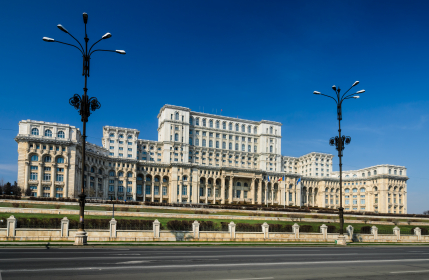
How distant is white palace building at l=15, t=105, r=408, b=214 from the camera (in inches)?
3686

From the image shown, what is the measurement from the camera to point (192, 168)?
411 ft

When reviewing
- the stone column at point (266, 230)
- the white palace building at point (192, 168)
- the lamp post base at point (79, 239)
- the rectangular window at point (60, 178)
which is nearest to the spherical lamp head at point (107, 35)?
the lamp post base at point (79, 239)

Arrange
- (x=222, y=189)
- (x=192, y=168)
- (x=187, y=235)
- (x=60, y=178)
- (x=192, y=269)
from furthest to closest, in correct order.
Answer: (x=222, y=189) → (x=192, y=168) → (x=60, y=178) → (x=187, y=235) → (x=192, y=269)

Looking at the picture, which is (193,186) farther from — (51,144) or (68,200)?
(68,200)

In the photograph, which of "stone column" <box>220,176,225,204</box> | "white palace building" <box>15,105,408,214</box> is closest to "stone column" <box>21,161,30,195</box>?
"white palace building" <box>15,105,408,214</box>

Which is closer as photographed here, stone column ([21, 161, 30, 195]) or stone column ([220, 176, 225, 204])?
stone column ([21, 161, 30, 195])

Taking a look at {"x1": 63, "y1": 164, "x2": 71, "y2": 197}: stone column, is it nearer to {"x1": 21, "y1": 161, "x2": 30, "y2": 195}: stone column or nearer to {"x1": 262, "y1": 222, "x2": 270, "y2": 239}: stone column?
{"x1": 21, "y1": 161, "x2": 30, "y2": 195}: stone column

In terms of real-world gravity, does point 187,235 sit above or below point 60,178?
below

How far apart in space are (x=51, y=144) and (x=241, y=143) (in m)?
75.8

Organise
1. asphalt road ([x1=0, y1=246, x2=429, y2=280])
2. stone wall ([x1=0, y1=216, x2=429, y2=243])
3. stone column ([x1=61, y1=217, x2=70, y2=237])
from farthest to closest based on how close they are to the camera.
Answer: stone column ([x1=61, y1=217, x2=70, y2=237]) → stone wall ([x1=0, y1=216, x2=429, y2=243]) → asphalt road ([x1=0, y1=246, x2=429, y2=280])

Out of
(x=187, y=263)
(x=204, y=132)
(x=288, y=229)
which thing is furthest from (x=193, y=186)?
(x=187, y=263)

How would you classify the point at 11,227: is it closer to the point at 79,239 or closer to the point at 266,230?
the point at 79,239

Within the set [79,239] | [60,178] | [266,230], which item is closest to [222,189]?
[60,178]

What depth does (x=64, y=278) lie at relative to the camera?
11906 mm
